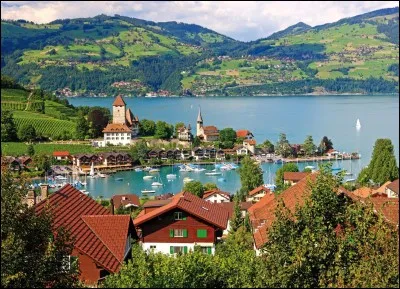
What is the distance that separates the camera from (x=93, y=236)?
589cm

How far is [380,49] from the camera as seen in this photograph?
13512cm

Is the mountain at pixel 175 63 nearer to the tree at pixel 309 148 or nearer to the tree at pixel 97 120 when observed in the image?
the tree at pixel 97 120

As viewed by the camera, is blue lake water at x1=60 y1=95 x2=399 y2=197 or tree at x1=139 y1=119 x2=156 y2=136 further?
tree at x1=139 y1=119 x2=156 y2=136

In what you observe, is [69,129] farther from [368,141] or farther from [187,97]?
[187,97]

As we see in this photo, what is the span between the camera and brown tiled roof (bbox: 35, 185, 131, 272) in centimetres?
560

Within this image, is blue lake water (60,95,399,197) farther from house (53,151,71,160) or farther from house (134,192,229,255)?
house (134,192,229,255)

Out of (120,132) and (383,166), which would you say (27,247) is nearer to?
(383,166)

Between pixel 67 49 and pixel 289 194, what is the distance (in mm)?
126462

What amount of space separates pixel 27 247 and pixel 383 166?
16484mm

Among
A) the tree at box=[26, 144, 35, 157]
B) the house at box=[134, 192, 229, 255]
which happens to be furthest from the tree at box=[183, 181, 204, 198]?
the tree at box=[26, 144, 35, 157]

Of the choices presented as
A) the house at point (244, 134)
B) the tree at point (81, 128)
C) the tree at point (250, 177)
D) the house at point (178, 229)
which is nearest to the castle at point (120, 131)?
the tree at point (81, 128)

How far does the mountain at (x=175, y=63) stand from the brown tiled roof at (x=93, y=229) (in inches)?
4232

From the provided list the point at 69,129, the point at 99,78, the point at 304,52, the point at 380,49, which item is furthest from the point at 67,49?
the point at 69,129

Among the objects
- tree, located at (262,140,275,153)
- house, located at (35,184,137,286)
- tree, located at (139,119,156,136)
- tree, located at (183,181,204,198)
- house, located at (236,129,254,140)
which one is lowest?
tree, located at (262,140,275,153)
